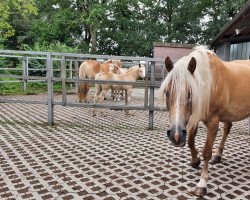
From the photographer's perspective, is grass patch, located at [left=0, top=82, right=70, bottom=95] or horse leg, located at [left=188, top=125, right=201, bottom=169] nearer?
horse leg, located at [left=188, top=125, right=201, bottom=169]

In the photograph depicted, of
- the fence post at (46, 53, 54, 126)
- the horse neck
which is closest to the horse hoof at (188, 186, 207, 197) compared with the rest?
the fence post at (46, 53, 54, 126)

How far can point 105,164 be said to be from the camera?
3.84 metres

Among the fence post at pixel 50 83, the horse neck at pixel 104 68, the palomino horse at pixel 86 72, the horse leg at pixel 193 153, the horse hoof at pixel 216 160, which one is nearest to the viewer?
the horse leg at pixel 193 153

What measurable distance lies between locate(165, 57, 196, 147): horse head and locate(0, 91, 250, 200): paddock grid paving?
2.75 ft

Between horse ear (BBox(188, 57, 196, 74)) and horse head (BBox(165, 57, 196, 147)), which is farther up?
horse ear (BBox(188, 57, 196, 74))

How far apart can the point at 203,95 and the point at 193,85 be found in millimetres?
327

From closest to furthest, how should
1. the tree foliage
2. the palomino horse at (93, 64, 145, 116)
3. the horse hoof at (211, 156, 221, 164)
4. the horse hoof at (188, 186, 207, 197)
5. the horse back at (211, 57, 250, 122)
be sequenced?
the horse hoof at (188, 186, 207, 197) < the horse back at (211, 57, 250, 122) < the horse hoof at (211, 156, 221, 164) < the palomino horse at (93, 64, 145, 116) < the tree foliage

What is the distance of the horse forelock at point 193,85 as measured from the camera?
2.57m

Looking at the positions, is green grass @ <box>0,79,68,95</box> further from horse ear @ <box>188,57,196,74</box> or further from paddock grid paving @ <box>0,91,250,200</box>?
horse ear @ <box>188,57,196,74</box>

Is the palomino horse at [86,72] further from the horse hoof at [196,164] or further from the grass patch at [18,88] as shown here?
the horse hoof at [196,164]

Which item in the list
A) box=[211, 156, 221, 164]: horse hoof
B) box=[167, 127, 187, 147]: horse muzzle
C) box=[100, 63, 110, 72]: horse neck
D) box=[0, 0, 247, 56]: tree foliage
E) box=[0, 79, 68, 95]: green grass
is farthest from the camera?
box=[0, 0, 247, 56]: tree foliage

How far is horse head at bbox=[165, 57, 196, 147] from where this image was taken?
2.50 metres

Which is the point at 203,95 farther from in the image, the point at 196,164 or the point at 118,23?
the point at 118,23

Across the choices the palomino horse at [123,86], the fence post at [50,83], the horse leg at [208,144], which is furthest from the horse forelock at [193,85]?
the palomino horse at [123,86]
